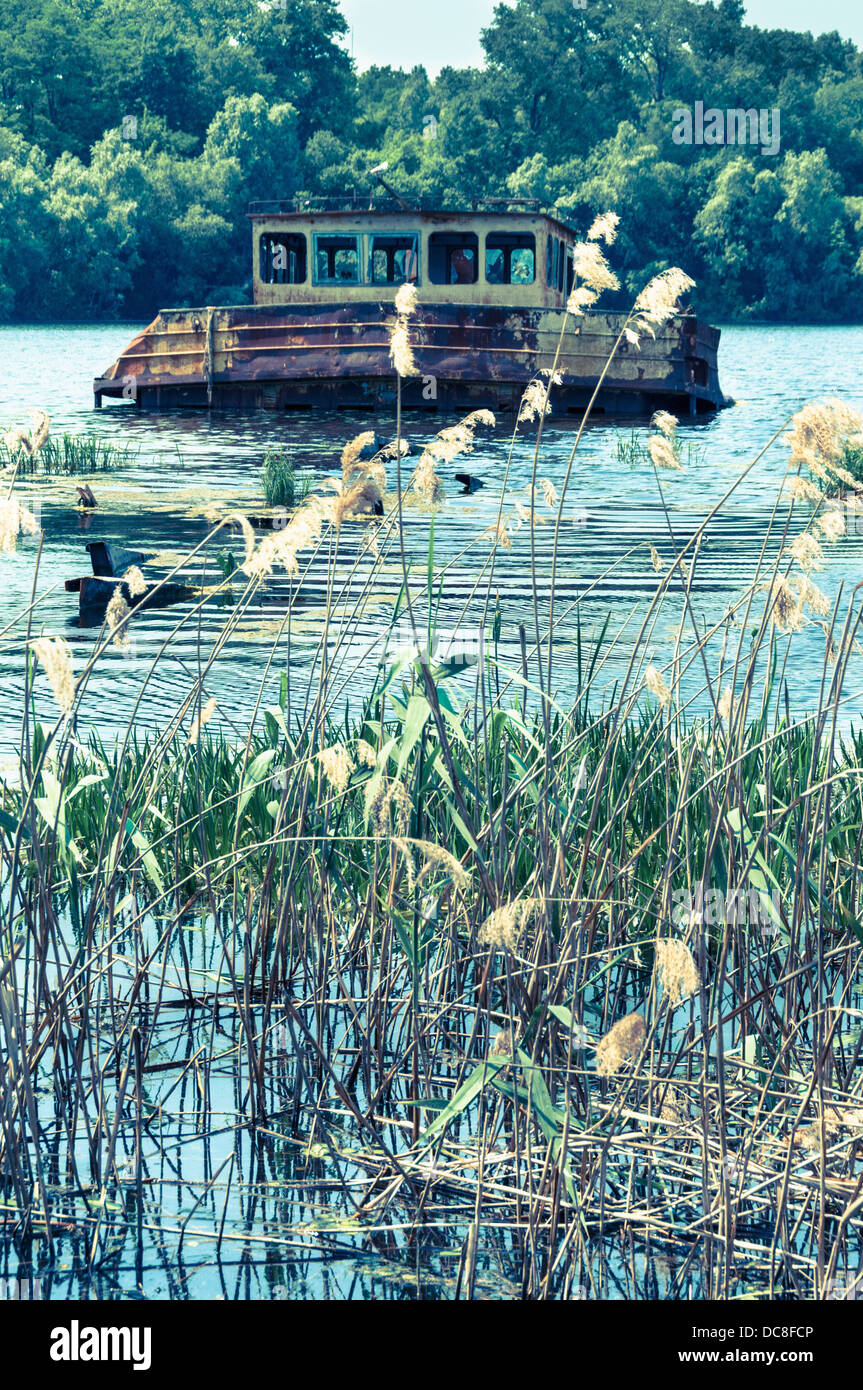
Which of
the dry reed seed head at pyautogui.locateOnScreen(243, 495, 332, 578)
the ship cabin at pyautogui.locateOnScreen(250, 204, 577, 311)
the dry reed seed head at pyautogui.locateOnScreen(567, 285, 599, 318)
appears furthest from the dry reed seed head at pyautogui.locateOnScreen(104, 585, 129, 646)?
the ship cabin at pyautogui.locateOnScreen(250, 204, 577, 311)

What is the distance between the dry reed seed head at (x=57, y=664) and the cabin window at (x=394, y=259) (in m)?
20.5

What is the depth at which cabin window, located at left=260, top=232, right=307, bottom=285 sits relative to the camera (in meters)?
22.6

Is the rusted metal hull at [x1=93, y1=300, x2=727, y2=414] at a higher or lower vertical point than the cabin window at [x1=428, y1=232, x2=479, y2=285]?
lower

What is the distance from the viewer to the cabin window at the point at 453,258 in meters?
22.1

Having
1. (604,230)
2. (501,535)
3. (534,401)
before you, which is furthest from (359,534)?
(604,230)

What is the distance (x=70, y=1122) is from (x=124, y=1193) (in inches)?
9.9

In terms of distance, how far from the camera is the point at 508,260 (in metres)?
22.1

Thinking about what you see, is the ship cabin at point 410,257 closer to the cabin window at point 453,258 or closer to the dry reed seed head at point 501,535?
the cabin window at point 453,258

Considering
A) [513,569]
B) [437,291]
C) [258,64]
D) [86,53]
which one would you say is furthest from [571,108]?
[513,569]

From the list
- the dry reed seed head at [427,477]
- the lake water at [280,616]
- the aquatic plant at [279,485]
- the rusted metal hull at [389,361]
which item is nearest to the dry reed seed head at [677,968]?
the lake water at [280,616]

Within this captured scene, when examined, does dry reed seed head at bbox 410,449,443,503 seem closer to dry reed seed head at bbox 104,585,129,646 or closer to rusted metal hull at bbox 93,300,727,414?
dry reed seed head at bbox 104,585,129,646

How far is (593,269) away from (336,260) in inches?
827

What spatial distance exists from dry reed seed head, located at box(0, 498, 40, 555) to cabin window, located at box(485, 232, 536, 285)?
20.6 metres

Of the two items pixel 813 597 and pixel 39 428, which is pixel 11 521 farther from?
pixel 813 597
